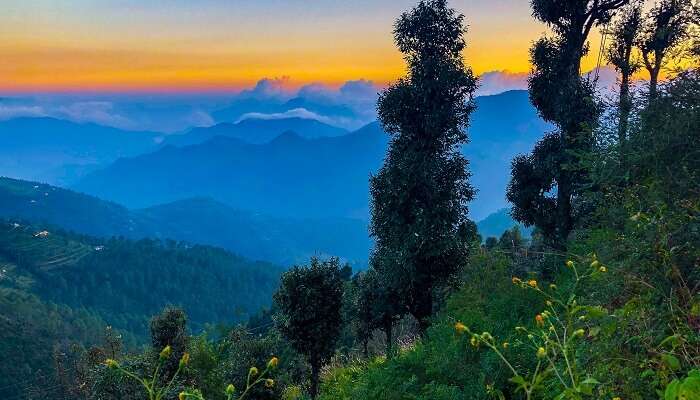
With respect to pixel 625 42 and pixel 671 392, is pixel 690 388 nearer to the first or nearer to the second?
pixel 671 392

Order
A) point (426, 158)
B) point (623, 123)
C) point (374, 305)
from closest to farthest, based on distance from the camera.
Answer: point (623, 123)
point (426, 158)
point (374, 305)

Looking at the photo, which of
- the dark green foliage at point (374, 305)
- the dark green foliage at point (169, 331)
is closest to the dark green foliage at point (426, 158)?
the dark green foliage at point (374, 305)

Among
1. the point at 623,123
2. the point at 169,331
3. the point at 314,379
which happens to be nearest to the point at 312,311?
the point at 314,379

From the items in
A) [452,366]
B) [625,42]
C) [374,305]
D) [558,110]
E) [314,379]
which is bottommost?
[314,379]

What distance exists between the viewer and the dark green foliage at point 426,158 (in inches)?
775

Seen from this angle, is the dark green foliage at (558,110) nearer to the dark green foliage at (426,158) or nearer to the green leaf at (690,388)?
the dark green foliage at (426,158)

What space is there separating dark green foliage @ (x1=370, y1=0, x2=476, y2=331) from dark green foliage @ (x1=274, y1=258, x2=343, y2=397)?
13.2 feet

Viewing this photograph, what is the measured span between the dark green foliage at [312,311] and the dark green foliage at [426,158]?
13.2 ft

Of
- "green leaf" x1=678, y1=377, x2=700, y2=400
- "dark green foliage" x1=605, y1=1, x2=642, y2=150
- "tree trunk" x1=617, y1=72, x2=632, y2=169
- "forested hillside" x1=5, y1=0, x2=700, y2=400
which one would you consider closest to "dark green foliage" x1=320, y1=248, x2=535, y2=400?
"forested hillside" x1=5, y1=0, x2=700, y2=400

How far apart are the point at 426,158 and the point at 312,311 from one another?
9.61m

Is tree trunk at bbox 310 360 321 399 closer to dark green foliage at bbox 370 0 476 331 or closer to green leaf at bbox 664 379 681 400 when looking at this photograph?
dark green foliage at bbox 370 0 476 331

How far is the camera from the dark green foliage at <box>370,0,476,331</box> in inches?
775

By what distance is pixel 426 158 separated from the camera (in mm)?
19766

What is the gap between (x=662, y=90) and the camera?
24.2ft
